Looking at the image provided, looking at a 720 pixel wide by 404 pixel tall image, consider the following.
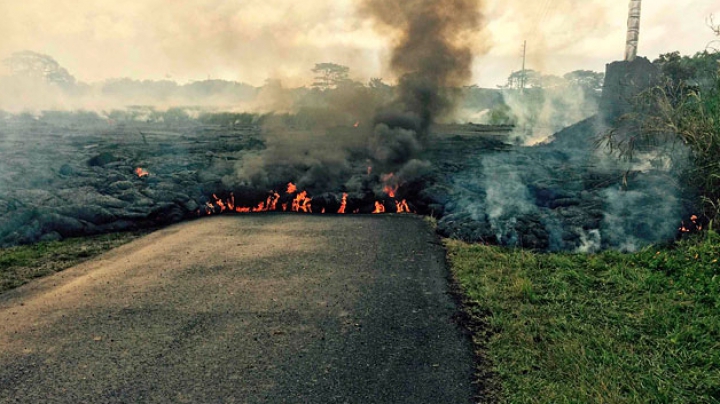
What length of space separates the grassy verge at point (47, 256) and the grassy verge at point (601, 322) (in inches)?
340

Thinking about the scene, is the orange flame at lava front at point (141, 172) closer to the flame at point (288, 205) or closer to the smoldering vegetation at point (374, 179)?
the smoldering vegetation at point (374, 179)

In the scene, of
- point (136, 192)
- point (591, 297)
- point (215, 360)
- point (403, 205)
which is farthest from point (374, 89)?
point (215, 360)

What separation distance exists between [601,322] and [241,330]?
205 inches

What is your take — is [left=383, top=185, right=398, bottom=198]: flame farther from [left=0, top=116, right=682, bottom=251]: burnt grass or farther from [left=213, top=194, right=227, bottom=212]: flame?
[left=213, top=194, right=227, bottom=212]: flame

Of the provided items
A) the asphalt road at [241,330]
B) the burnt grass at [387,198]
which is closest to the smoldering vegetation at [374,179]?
the burnt grass at [387,198]

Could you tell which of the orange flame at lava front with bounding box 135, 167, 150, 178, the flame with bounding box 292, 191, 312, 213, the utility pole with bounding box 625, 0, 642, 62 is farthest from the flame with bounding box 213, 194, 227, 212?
the utility pole with bounding box 625, 0, 642, 62

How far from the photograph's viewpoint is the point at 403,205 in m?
16.3

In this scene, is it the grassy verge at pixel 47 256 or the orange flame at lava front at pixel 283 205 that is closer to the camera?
the grassy verge at pixel 47 256

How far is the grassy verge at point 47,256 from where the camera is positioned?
377 inches

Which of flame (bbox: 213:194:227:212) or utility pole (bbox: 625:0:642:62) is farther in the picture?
utility pole (bbox: 625:0:642:62)

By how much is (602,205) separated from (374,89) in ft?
56.8

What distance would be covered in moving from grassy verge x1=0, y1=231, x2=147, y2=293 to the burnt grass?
0.74 meters

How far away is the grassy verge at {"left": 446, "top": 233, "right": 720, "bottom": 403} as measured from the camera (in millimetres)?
5008

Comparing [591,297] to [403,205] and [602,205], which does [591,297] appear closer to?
[602,205]
